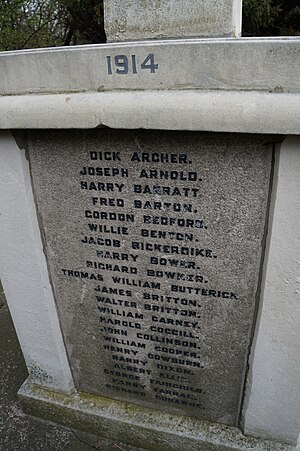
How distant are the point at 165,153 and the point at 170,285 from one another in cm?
77

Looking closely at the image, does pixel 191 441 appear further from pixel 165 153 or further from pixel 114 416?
pixel 165 153

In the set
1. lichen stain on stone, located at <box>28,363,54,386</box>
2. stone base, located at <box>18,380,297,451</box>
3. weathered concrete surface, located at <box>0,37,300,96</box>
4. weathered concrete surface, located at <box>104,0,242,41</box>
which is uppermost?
weathered concrete surface, located at <box>104,0,242,41</box>

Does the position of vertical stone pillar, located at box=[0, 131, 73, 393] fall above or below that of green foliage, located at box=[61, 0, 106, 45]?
below

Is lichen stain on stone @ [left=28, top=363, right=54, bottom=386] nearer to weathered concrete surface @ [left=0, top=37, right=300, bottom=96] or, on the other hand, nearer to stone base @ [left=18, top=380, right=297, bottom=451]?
stone base @ [left=18, top=380, right=297, bottom=451]

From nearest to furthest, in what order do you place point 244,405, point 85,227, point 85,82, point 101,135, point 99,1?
point 85,82, point 101,135, point 85,227, point 244,405, point 99,1

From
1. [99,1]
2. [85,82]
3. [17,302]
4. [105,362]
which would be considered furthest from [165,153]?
[99,1]

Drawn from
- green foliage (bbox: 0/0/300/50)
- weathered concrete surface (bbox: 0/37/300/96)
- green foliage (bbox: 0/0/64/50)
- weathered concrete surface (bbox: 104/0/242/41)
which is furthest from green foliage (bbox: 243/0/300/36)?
weathered concrete surface (bbox: 0/37/300/96)

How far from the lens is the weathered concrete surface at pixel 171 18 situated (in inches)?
64.5

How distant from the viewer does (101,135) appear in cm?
176

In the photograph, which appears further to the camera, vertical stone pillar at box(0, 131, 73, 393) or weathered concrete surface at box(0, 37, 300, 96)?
vertical stone pillar at box(0, 131, 73, 393)

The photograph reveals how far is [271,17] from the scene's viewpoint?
5.54 meters

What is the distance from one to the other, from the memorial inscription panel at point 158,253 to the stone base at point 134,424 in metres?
0.09

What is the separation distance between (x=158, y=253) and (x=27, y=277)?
86 centimetres

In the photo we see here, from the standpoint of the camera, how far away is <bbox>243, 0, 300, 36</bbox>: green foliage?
5.11 m
